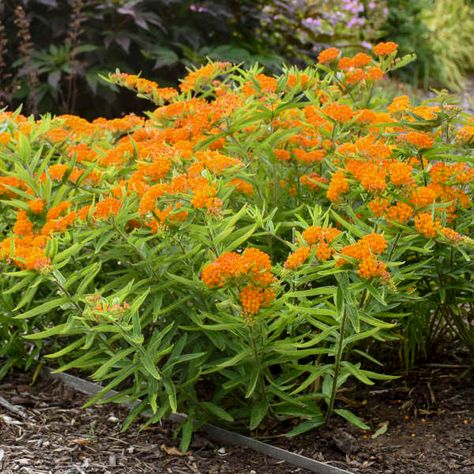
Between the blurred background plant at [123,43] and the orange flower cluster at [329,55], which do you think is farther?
the blurred background plant at [123,43]

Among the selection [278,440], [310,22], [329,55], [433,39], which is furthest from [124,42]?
[433,39]

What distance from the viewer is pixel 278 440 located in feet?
8.66

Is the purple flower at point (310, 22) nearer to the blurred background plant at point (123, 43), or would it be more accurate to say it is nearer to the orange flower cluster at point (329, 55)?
the blurred background plant at point (123, 43)

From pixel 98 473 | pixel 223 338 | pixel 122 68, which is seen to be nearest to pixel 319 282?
pixel 223 338

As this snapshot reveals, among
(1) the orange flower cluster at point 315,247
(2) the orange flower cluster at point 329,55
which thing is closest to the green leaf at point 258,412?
(1) the orange flower cluster at point 315,247

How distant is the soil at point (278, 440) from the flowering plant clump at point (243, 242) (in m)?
0.09

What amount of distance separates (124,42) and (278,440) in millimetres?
4445

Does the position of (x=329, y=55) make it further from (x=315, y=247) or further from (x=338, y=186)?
(x=315, y=247)

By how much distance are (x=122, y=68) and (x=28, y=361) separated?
13.6 feet

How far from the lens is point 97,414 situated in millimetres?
2863

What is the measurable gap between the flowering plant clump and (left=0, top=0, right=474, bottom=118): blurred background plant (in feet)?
9.87

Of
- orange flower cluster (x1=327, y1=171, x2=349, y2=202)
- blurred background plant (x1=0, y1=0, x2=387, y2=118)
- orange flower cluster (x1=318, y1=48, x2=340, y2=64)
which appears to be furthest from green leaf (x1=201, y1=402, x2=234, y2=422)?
blurred background plant (x1=0, y1=0, x2=387, y2=118)

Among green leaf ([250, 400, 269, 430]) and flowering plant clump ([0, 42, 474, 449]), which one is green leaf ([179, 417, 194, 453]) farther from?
green leaf ([250, 400, 269, 430])

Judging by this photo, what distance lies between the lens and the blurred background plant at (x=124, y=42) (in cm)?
633
